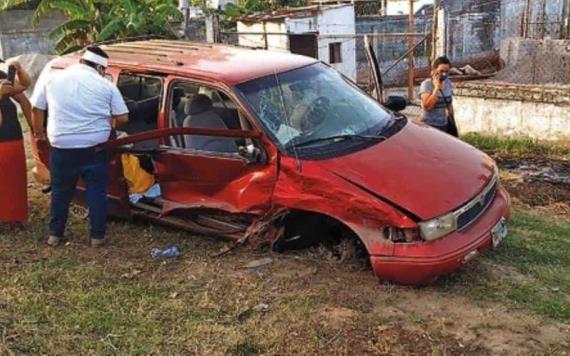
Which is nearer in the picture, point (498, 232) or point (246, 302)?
point (246, 302)

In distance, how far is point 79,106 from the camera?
5.45 metres

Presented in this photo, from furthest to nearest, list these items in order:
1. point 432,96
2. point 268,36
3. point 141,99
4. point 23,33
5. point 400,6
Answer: point 400,6, point 268,36, point 23,33, point 432,96, point 141,99

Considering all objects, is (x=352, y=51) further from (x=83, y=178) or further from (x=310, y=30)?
(x=83, y=178)

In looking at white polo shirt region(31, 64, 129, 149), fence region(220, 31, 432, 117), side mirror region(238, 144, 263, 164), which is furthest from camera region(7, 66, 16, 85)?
fence region(220, 31, 432, 117)

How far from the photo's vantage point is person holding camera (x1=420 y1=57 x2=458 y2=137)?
24.4 ft

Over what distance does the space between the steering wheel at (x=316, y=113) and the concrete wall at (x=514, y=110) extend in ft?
18.1

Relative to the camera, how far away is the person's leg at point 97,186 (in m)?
5.66

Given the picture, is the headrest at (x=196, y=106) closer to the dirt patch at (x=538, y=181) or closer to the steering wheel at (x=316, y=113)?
the steering wheel at (x=316, y=113)

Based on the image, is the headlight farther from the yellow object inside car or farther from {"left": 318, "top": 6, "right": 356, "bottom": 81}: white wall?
{"left": 318, "top": 6, "right": 356, "bottom": 81}: white wall

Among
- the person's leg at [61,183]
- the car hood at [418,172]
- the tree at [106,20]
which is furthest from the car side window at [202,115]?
the tree at [106,20]

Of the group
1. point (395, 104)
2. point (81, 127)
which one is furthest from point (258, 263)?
point (395, 104)

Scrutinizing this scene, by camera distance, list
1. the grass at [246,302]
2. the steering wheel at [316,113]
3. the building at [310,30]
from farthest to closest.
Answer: the building at [310,30], the steering wheel at [316,113], the grass at [246,302]

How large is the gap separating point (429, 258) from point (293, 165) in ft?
4.02

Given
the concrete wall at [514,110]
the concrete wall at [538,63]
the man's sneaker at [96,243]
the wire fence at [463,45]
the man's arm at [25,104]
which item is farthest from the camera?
→ the wire fence at [463,45]
